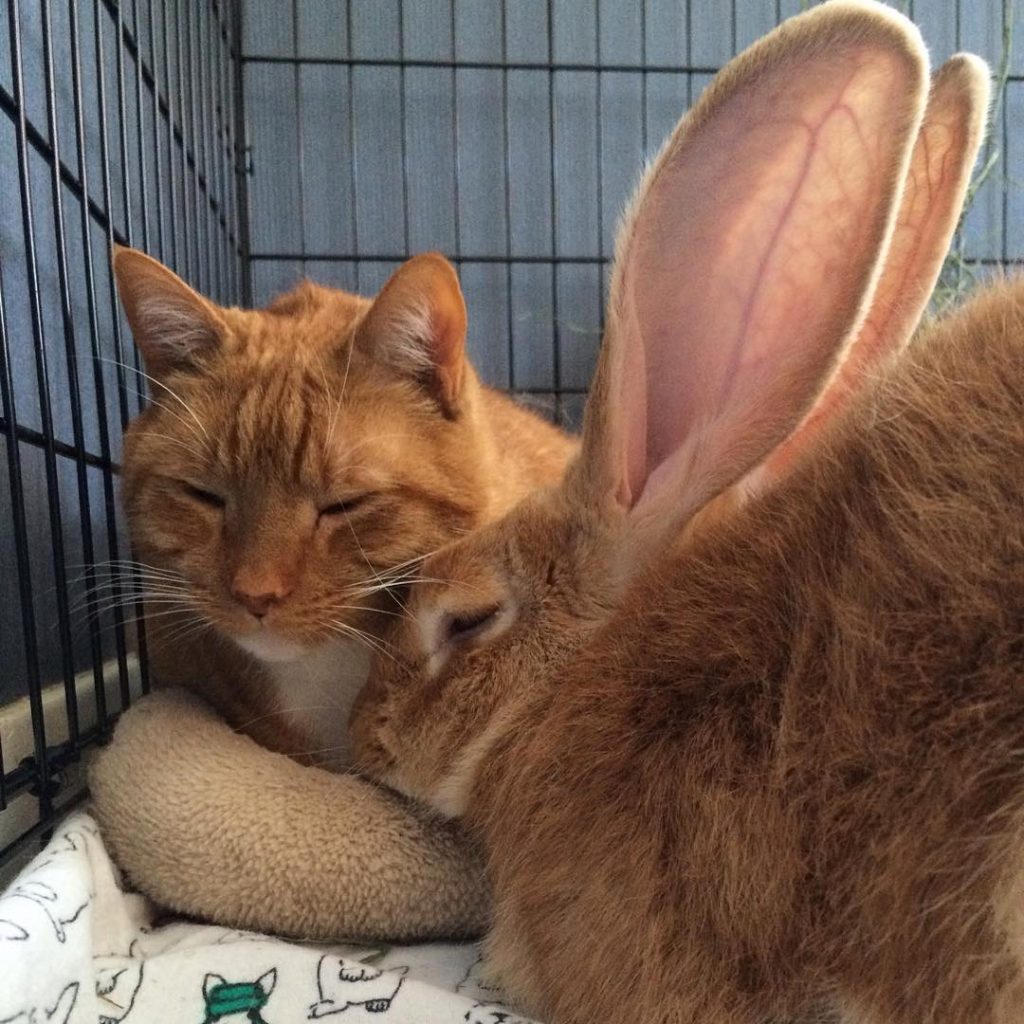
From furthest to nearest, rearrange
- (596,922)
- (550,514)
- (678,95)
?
(678,95)
(550,514)
(596,922)

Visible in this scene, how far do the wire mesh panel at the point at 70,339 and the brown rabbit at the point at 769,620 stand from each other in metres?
0.37

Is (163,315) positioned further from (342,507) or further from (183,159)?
(183,159)

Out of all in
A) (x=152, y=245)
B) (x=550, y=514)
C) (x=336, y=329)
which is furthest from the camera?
(x=152, y=245)

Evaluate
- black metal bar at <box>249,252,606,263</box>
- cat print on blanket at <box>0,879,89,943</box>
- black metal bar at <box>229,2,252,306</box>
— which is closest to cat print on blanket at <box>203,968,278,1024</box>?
cat print on blanket at <box>0,879,89,943</box>

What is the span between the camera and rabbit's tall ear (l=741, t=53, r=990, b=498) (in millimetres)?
804

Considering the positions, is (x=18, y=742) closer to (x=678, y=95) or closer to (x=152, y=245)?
(x=152, y=245)

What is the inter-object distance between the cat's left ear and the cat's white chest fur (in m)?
0.30

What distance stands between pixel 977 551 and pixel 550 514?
35 centimetres

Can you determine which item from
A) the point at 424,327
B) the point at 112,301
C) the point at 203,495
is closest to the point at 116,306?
the point at 112,301

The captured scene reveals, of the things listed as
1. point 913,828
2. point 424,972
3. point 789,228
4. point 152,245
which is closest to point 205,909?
point 424,972

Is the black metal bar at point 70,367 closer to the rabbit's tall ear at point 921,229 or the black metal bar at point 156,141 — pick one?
the black metal bar at point 156,141

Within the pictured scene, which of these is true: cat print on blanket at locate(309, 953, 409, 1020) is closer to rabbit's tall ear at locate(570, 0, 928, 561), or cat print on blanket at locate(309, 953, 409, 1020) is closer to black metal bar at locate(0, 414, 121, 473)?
rabbit's tall ear at locate(570, 0, 928, 561)

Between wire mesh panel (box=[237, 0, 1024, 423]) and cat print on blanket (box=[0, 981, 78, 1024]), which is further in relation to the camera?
wire mesh panel (box=[237, 0, 1024, 423])

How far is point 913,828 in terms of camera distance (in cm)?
56
